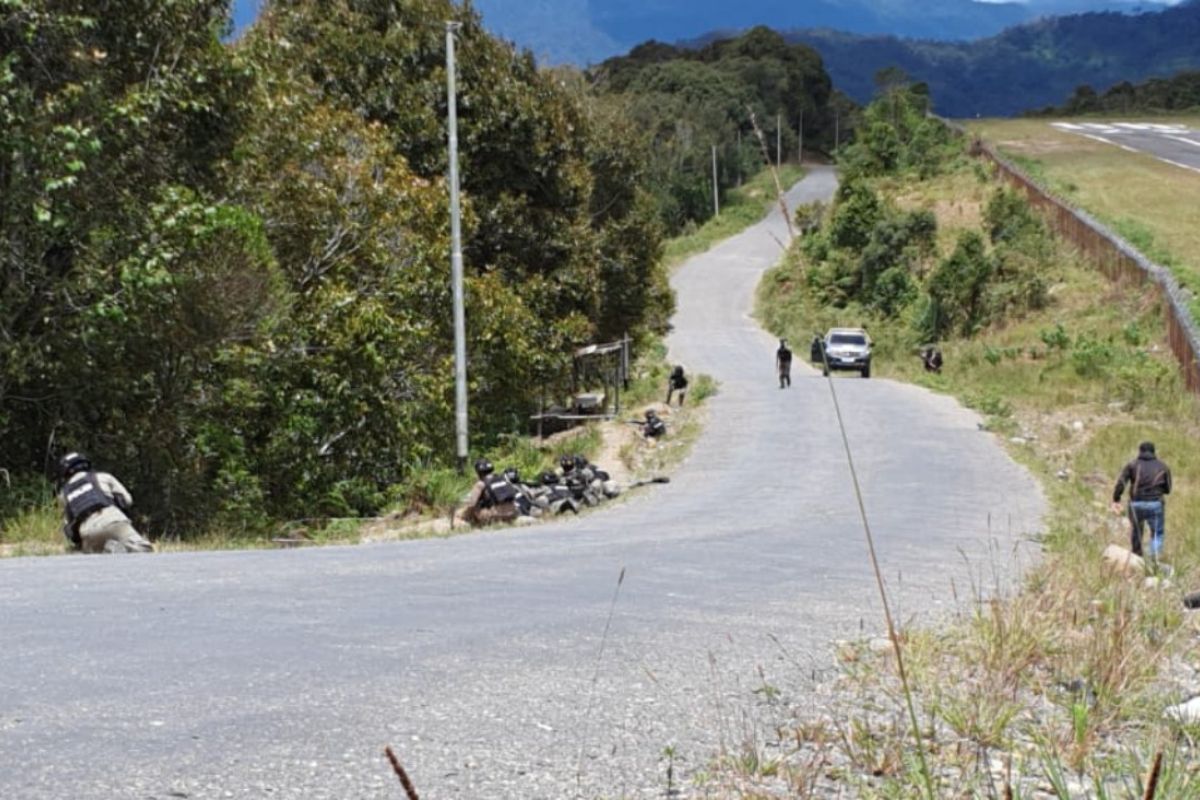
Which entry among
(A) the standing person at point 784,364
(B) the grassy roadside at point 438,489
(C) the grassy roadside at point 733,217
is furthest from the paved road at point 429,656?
(C) the grassy roadside at point 733,217

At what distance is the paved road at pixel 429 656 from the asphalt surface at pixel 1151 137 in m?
55.9

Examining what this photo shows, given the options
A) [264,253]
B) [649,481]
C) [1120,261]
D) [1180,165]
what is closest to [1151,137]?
[1180,165]

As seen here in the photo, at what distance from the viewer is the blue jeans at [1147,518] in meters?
14.3

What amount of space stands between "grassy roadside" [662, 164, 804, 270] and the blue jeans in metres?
67.6

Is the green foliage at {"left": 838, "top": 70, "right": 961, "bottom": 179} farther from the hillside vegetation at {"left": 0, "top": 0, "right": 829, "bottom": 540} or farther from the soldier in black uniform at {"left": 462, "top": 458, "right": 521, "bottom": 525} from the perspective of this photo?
the soldier in black uniform at {"left": 462, "top": 458, "right": 521, "bottom": 525}

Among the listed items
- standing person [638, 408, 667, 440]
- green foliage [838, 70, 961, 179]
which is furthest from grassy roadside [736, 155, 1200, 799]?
green foliage [838, 70, 961, 179]

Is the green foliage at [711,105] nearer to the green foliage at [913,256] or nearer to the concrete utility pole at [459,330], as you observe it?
the green foliage at [913,256]

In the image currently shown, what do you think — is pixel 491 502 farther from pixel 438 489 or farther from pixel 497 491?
pixel 438 489

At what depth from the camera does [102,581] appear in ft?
27.8

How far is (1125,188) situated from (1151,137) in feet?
82.2

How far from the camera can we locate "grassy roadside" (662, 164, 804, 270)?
289ft

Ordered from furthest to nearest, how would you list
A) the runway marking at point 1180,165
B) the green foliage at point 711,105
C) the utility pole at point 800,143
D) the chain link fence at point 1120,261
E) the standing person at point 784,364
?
the utility pole at point 800,143 → the green foliage at point 711,105 → the runway marking at point 1180,165 → the standing person at point 784,364 → the chain link fence at point 1120,261

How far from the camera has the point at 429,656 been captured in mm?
6285

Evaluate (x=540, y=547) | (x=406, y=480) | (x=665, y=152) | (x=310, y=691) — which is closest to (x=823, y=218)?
(x=665, y=152)
